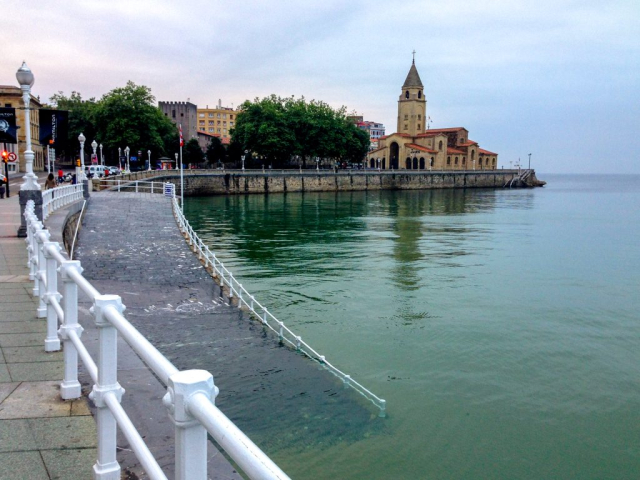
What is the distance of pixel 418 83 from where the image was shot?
13100 centimetres

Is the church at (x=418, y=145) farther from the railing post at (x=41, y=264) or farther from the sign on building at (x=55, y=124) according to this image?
the railing post at (x=41, y=264)

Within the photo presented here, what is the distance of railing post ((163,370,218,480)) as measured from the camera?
1.96 meters

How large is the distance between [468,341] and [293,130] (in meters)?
80.9

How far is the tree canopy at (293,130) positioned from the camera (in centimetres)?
9081

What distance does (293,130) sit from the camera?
94.6 meters

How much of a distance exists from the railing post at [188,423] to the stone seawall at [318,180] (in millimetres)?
54083

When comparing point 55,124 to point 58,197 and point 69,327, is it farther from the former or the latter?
point 69,327

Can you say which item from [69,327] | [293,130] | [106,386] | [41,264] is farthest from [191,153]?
[106,386]

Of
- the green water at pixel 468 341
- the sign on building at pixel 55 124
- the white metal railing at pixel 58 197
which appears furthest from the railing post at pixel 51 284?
the sign on building at pixel 55 124

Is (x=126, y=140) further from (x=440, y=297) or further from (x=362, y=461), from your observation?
(x=362, y=461)

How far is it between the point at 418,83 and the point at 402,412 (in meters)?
127

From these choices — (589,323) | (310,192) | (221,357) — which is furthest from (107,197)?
(310,192)

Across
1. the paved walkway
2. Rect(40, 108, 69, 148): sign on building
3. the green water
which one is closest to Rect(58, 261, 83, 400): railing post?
the paved walkway

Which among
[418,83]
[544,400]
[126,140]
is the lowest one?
[544,400]
